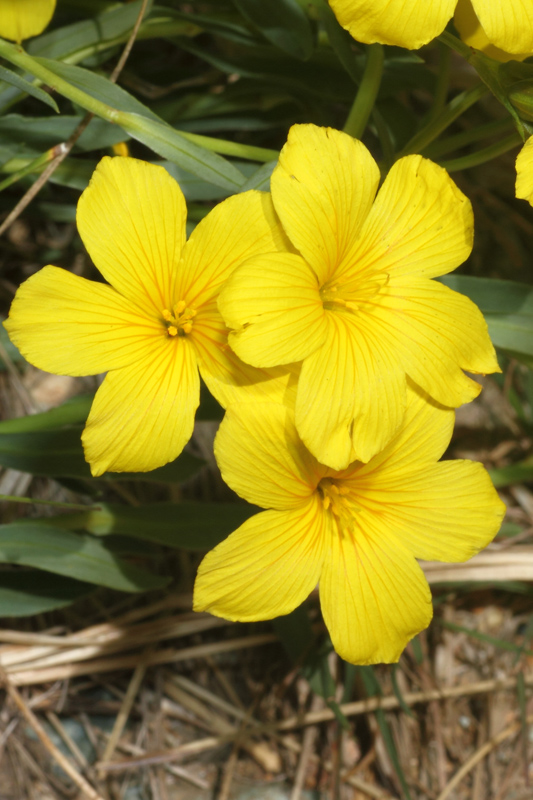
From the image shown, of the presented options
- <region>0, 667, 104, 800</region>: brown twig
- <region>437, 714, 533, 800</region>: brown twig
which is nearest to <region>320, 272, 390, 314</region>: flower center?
<region>0, 667, 104, 800</region>: brown twig

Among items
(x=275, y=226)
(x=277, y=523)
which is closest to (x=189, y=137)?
(x=275, y=226)

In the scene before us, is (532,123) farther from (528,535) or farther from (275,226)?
(528,535)

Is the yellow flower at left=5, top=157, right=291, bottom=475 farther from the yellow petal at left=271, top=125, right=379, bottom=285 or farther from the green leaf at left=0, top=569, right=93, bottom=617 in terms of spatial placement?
the green leaf at left=0, top=569, right=93, bottom=617

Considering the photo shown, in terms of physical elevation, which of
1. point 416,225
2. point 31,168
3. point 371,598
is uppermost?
point 31,168

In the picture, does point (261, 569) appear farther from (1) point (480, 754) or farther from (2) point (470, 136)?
(1) point (480, 754)

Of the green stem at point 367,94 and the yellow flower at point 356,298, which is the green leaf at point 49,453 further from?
the green stem at point 367,94

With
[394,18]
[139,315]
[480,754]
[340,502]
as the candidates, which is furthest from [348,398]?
[480,754]
